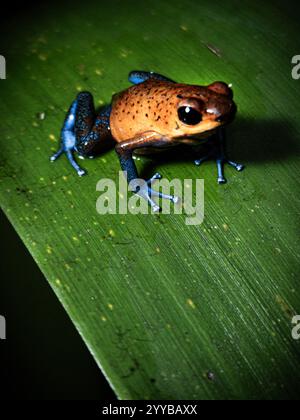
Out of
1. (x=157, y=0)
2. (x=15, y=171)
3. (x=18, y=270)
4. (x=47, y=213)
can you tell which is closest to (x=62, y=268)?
(x=47, y=213)

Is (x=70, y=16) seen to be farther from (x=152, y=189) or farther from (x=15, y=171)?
(x=152, y=189)

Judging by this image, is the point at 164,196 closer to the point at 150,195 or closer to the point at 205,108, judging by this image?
the point at 150,195

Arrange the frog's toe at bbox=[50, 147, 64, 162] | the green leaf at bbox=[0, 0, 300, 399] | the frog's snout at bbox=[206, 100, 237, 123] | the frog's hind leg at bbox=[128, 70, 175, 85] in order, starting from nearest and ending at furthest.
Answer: the green leaf at bbox=[0, 0, 300, 399], the frog's snout at bbox=[206, 100, 237, 123], the frog's toe at bbox=[50, 147, 64, 162], the frog's hind leg at bbox=[128, 70, 175, 85]

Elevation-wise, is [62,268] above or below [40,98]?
below

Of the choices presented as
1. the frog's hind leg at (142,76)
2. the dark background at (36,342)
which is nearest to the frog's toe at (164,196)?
the frog's hind leg at (142,76)

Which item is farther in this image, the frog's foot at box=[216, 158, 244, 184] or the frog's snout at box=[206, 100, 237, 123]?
the frog's foot at box=[216, 158, 244, 184]
